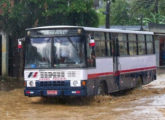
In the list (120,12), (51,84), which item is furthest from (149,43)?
(120,12)

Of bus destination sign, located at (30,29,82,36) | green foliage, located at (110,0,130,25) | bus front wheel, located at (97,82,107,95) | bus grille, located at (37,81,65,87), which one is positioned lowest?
bus front wheel, located at (97,82,107,95)

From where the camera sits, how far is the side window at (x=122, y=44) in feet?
63.2

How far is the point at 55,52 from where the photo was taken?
15.9 meters

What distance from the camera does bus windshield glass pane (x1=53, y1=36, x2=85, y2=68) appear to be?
15.6 m

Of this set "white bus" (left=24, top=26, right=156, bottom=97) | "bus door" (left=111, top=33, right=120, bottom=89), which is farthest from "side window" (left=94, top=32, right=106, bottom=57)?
"bus door" (left=111, top=33, right=120, bottom=89)

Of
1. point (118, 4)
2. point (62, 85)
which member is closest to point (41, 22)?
point (62, 85)

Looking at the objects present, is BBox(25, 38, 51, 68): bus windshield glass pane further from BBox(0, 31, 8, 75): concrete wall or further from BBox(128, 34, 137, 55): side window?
BBox(0, 31, 8, 75): concrete wall

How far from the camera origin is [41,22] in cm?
2331

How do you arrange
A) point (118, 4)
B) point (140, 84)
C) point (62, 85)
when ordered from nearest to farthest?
point (62, 85)
point (140, 84)
point (118, 4)

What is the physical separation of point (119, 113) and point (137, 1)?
138 ft

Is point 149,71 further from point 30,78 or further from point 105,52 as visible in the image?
point 30,78

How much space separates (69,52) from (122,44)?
14.5ft

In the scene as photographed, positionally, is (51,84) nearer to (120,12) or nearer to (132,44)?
(132,44)

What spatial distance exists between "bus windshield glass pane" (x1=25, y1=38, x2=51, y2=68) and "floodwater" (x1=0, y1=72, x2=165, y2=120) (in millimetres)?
1487
